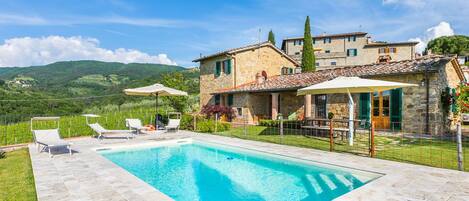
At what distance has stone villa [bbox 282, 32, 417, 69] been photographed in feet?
149

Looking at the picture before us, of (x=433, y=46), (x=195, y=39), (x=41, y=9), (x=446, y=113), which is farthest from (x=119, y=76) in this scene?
(x=433, y=46)

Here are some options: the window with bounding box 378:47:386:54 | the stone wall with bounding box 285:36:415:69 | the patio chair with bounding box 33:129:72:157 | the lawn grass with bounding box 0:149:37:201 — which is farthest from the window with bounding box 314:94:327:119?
the window with bounding box 378:47:386:54

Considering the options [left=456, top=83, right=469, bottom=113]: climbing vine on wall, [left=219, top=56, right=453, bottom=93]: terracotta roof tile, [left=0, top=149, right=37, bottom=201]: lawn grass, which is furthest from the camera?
[left=456, top=83, right=469, bottom=113]: climbing vine on wall

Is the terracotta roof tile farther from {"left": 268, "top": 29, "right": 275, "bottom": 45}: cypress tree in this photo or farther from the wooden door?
{"left": 268, "top": 29, "right": 275, "bottom": 45}: cypress tree

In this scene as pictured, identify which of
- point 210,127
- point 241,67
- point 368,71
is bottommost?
point 210,127

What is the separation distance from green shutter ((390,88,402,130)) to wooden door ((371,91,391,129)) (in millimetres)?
238

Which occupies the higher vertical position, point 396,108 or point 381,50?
point 381,50

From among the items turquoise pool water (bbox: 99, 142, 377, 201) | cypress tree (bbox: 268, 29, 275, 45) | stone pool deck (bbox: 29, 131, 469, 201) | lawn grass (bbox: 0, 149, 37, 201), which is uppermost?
cypress tree (bbox: 268, 29, 275, 45)

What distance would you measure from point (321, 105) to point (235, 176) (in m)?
10.8

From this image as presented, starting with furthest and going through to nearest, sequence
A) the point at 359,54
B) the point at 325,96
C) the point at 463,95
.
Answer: the point at 359,54 → the point at 325,96 → the point at 463,95

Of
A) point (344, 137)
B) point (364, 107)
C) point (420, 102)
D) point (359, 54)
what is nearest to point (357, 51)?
point (359, 54)

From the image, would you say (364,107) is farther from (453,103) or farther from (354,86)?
(354,86)

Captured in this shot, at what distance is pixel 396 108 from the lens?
45.6 feet

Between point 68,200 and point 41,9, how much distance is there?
609 inches
